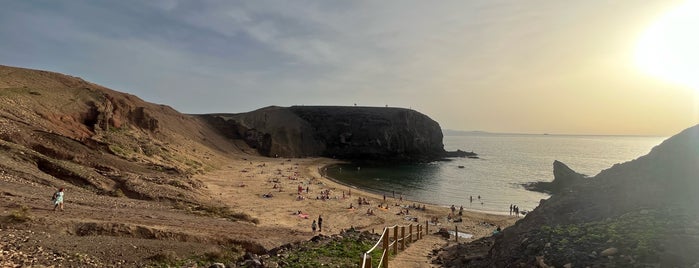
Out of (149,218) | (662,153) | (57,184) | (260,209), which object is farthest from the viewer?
(260,209)

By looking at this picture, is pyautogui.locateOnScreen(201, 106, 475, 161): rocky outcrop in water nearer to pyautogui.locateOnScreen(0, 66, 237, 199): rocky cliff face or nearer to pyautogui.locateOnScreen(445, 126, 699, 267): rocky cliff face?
pyautogui.locateOnScreen(0, 66, 237, 199): rocky cliff face

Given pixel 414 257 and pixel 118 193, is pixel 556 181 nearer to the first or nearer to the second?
pixel 414 257

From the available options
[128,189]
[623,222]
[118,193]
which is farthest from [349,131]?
[623,222]

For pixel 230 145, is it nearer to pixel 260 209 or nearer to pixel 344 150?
pixel 344 150

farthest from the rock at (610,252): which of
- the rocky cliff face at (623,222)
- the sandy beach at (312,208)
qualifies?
the sandy beach at (312,208)

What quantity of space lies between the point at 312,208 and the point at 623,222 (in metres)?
32.9

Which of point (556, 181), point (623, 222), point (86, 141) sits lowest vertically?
point (556, 181)

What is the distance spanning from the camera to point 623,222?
27.0ft

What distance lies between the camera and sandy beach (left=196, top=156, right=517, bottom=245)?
107 ft

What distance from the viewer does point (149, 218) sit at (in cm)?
1922

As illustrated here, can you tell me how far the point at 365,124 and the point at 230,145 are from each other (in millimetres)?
48583

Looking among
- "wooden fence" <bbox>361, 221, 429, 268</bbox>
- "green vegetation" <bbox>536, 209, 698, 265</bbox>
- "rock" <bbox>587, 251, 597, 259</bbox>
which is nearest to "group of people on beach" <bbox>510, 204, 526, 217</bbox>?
"wooden fence" <bbox>361, 221, 429, 268</bbox>

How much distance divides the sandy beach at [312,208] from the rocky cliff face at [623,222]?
18.3 meters

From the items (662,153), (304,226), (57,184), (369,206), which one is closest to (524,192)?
(369,206)
